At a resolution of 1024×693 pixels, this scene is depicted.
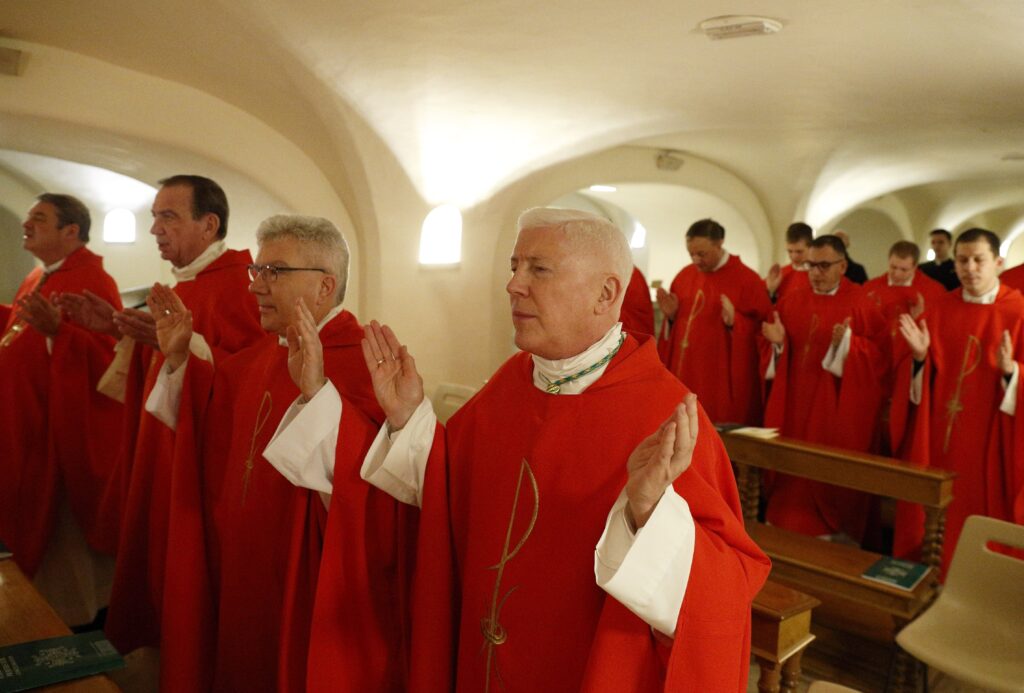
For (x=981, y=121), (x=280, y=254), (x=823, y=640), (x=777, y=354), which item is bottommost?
(x=823, y=640)

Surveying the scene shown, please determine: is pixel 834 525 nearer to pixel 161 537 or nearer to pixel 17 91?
pixel 161 537

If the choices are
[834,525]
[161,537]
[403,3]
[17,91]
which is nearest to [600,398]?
[161,537]

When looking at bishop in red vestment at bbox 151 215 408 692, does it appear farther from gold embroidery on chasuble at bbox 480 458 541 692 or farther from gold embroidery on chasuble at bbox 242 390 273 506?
gold embroidery on chasuble at bbox 480 458 541 692

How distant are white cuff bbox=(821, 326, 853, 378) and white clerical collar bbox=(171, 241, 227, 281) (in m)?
4.28

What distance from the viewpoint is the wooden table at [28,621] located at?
1978 millimetres

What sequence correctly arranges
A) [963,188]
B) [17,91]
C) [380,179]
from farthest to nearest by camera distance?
[963,188], [380,179], [17,91]

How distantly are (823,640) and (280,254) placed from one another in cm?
380

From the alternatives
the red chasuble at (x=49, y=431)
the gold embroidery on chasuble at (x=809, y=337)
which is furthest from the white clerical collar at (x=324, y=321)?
the gold embroidery on chasuble at (x=809, y=337)

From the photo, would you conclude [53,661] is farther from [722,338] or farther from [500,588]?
[722,338]

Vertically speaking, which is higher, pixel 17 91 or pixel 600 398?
pixel 17 91

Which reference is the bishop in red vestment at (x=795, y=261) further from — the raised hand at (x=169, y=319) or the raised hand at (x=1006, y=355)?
the raised hand at (x=169, y=319)

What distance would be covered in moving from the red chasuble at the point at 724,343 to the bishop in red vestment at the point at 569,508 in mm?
4607

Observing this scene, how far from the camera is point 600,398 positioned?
2123mm

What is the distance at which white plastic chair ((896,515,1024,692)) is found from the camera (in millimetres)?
3238
